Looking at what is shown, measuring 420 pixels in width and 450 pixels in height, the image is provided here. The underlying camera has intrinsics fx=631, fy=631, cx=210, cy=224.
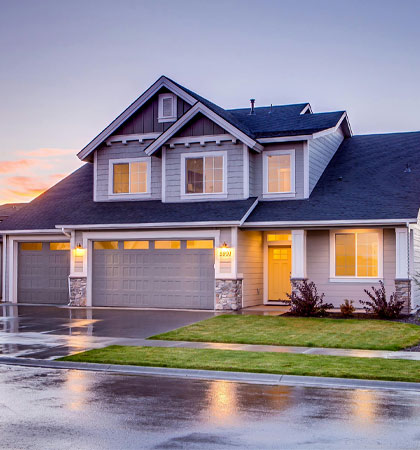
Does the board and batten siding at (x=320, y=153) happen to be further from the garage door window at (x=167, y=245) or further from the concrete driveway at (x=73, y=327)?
the concrete driveway at (x=73, y=327)

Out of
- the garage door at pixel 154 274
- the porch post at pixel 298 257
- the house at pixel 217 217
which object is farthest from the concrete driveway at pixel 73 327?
the porch post at pixel 298 257

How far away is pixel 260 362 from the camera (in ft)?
40.1

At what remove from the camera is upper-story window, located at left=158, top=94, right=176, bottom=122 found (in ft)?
84.4

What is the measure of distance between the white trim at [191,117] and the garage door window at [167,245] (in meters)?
3.70

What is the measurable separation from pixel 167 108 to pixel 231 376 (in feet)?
54.5

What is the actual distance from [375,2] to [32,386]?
58.3ft

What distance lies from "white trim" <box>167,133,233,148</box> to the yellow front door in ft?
15.4

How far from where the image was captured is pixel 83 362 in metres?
12.5

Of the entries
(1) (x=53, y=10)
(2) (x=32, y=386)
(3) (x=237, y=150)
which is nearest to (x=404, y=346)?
(2) (x=32, y=386)

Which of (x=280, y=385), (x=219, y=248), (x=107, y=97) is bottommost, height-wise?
(x=280, y=385)

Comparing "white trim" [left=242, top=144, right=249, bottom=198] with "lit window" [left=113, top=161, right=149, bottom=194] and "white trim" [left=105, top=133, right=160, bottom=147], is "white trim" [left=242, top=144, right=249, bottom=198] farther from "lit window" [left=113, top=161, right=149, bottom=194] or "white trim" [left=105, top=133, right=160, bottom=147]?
"lit window" [left=113, top=161, right=149, bottom=194]

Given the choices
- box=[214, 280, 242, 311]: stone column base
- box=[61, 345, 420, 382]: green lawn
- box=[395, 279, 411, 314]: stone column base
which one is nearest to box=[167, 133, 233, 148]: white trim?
box=[214, 280, 242, 311]: stone column base

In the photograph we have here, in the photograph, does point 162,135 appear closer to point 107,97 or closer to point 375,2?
point 107,97

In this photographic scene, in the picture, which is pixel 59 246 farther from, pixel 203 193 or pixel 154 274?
pixel 203 193
